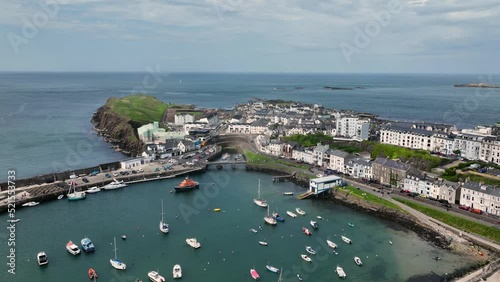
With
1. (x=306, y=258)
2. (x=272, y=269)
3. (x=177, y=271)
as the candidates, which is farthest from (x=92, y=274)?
(x=306, y=258)

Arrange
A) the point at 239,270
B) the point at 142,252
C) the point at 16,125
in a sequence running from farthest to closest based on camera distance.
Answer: the point at 16,125
the point at 142,252
the point at 239,270

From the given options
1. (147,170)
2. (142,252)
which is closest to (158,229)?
(142,252)

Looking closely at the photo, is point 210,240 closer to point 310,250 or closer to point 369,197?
point 310,250

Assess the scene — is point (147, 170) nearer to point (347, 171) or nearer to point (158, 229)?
point (158, 229)

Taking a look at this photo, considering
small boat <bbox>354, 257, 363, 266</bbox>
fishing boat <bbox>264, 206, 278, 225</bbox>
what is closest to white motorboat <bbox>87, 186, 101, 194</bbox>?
fishing boat <bbox>264, 206, 278, 225</bbox>

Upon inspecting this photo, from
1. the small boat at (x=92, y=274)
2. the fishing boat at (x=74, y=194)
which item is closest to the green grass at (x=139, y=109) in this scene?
the fishing boat at (x=74, y=194)

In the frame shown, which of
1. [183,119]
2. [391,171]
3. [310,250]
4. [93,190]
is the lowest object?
[310,250]

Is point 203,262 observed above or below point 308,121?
below
